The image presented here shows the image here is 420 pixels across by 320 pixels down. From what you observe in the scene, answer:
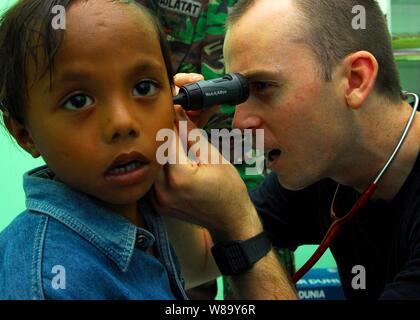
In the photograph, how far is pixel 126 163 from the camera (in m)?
0.66

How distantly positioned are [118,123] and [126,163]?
7 cm

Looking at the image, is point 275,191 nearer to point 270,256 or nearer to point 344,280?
point 344,280

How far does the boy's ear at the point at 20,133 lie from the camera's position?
0.70 metres

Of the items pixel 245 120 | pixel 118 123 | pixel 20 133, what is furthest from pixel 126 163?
pixel 245 120

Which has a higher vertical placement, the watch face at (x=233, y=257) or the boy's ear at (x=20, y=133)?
the boy's ear at (x=20, y=133)

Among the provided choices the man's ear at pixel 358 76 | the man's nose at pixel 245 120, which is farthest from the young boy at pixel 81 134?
the man's ear at pixel 358 76

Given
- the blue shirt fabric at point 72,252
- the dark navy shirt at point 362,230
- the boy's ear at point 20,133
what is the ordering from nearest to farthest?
the blue shirt fabric at point 72,252
the boy's ear at point 20,133
the dark navy shirt at point 362,230

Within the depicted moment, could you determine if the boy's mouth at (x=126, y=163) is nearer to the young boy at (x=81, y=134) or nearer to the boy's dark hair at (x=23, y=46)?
the young boy at (x=81, y=134)

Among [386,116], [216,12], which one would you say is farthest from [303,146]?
[216,12]

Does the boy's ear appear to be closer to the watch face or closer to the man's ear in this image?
the watch face

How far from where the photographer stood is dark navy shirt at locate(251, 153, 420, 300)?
84cm

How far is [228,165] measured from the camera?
0.82m

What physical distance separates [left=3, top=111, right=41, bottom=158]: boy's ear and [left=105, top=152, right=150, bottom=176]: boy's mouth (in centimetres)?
12
